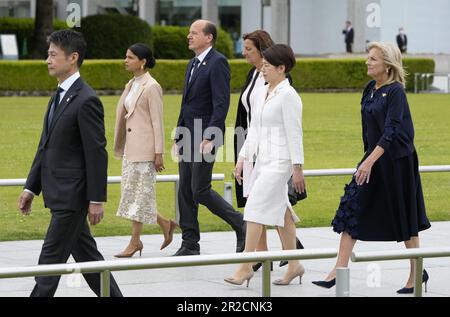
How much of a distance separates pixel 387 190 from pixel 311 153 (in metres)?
12.0

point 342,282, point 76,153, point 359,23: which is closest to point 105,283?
point 342,282

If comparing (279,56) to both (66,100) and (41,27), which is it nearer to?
(66,100)

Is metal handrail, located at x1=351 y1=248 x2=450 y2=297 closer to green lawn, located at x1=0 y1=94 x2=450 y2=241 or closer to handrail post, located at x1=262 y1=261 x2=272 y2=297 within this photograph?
handrail post, located at x1=262 y1=261 x2=272 y2=297

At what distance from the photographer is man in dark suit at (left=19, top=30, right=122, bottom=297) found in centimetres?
674

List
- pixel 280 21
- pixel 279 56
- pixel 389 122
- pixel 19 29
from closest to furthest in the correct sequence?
1. pixel 389 122
2. pixel 279 56
3. pixel 19 29
4. pixel 280 21

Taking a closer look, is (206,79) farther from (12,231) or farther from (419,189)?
(12,231)

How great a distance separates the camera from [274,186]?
327 inches

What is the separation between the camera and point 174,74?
123 ft

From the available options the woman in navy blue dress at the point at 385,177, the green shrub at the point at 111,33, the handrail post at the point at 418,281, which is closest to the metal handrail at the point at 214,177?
the woman in navy blue dress at the point at 385,177

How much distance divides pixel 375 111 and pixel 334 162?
34.6 feet

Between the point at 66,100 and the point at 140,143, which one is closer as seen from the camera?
the point at 66,100

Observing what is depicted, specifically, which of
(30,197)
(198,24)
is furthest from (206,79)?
(30,197)

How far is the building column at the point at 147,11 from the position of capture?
60375 mm

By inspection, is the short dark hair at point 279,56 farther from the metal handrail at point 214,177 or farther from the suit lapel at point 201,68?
the metal handrail at point 214,177
